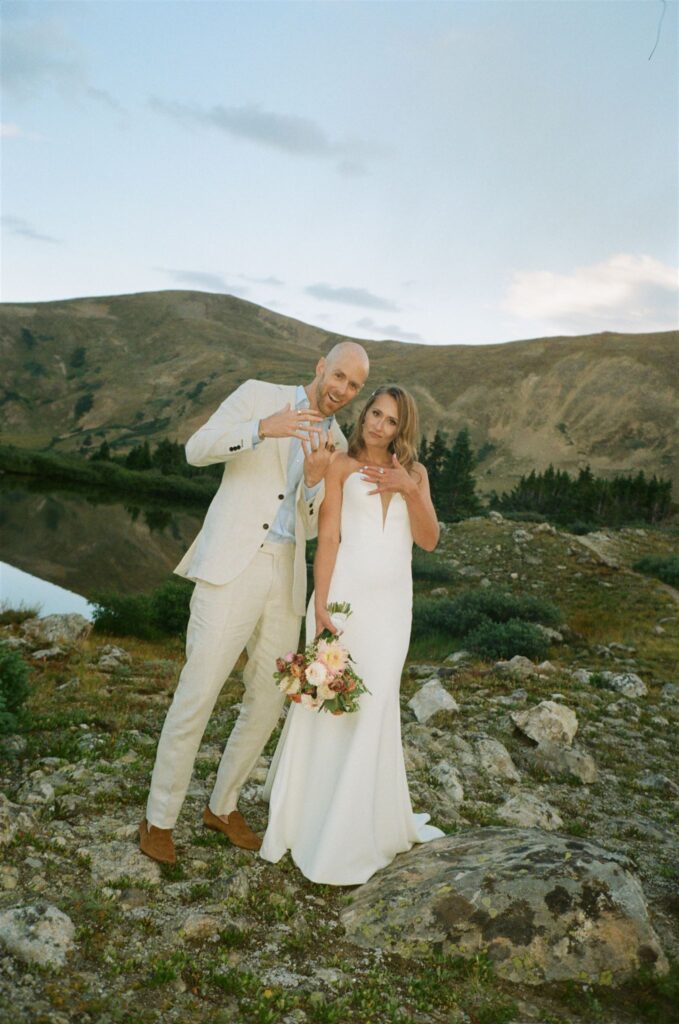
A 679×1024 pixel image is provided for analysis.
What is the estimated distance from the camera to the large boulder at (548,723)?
7.74m

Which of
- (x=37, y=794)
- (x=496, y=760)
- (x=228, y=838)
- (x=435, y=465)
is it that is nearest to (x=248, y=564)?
(x=228, y=838)

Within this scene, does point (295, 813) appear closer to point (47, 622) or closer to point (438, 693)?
point (438, 693)

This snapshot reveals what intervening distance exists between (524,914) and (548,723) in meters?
Answer: 4.15

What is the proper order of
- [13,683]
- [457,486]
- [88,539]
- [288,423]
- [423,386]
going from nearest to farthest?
[288,423] → [13,683] → [88,539] → [457,486] → [423,386]

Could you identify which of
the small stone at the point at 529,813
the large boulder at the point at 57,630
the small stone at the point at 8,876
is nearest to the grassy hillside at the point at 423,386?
the large boulder at the point at 57,630

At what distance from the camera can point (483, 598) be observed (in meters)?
17.9

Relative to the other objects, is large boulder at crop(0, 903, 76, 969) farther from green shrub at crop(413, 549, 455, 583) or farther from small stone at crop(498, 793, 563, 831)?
green shrub at crop(413, 549, 455, 583)

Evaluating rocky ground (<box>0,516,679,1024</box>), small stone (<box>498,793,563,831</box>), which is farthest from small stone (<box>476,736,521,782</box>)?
small stone (<box>498,793,563,831</box>)

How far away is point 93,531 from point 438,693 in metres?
31.7

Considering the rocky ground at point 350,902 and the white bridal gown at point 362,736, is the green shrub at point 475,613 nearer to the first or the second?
the rocky ground at point 350,902

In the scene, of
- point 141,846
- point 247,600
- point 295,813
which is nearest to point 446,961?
point 295,813

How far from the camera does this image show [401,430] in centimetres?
466

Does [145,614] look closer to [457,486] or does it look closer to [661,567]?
[661,567]

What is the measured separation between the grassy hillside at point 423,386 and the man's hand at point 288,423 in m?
107
